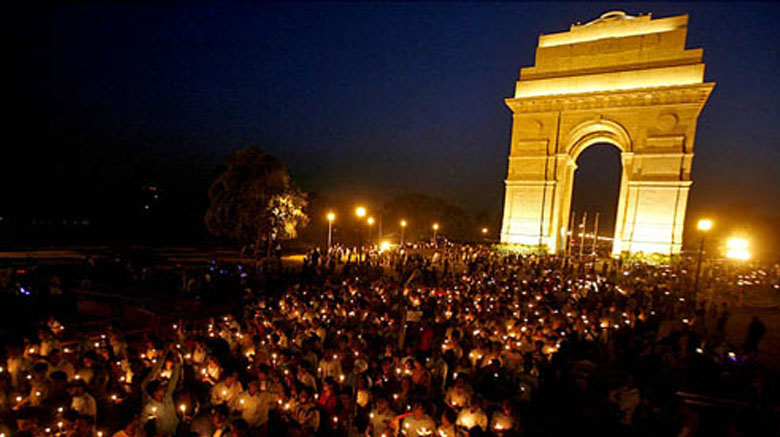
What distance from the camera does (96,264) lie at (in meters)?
15.7

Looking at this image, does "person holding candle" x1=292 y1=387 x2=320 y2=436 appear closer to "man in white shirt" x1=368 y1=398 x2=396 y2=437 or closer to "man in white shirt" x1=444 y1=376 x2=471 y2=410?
"man in white shirt" x1=368 y1=398 x2=396 y2=437

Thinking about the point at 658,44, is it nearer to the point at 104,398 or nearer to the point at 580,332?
the point at 580,332

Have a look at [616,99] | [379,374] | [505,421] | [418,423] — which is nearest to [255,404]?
[379,374]

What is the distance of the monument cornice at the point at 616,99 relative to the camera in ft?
89.5

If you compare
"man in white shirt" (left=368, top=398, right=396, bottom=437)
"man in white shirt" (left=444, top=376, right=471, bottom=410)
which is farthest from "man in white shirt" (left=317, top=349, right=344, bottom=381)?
"man in white shirt" (left=444, top=376, right=471, bottom=410)

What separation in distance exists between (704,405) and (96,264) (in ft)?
65.5

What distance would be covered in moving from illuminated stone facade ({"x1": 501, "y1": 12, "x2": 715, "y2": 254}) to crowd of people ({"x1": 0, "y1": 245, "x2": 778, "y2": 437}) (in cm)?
2017

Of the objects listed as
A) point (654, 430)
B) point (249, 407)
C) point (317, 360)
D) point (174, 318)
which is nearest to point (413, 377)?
point (317, 360)

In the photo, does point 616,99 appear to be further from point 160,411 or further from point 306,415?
point 160,411

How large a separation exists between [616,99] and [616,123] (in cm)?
188

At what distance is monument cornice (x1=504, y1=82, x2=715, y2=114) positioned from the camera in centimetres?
2728

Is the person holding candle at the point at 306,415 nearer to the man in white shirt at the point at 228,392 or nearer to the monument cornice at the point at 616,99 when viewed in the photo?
the man in white shirt at the point at 228,392

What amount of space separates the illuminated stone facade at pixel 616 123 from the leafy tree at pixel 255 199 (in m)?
19.3

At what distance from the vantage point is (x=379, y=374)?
245 inches
